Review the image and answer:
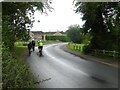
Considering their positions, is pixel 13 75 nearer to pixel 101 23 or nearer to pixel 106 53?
pixel 106 53

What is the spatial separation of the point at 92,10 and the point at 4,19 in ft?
64.5

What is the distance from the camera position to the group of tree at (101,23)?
31281mm

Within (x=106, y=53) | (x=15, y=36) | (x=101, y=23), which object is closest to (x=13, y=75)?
(x=15, y=36)

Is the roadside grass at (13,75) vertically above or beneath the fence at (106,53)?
above

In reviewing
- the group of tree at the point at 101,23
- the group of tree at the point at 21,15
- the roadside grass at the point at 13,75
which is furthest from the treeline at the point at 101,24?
the roadside grass at the point at 13,75

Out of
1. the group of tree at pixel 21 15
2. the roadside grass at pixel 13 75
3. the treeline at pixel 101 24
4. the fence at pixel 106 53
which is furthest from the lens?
the treeline at pixel 101 24

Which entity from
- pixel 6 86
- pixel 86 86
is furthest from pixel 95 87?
pixel 6 86

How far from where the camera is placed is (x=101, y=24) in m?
36.1

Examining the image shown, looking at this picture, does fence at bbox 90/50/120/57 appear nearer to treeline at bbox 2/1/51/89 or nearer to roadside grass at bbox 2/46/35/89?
treeline at bbox 2/1/51/89

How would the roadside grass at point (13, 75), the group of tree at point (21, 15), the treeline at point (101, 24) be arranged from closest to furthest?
the roadside grass at point (13, 75) → the group of tree at point (21, 15) → the treeline at point (101, 24)

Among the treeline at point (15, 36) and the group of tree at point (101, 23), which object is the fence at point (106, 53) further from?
the treeline at point (15, 36)

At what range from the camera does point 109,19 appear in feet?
114

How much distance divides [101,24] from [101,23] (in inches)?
4.8

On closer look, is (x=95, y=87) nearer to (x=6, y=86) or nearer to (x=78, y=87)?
(x=78, y=87)
